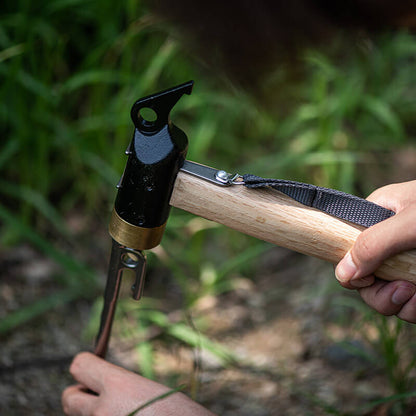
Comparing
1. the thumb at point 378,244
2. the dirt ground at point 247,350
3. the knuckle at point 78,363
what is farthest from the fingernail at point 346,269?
the knuckle at point 78,363

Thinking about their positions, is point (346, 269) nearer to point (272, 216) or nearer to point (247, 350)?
point (272, 216)

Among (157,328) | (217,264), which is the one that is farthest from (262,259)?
(157,328)

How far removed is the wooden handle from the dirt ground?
52 cm

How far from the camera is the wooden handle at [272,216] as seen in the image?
94 cm

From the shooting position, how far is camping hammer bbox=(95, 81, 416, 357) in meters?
0.94

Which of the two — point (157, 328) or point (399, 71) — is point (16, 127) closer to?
point (157, 328)

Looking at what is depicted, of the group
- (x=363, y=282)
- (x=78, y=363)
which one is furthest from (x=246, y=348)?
(x=363, y=282)

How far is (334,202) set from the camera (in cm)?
95

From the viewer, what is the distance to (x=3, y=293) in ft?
5.76

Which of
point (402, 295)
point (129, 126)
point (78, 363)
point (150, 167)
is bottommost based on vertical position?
point (78, 363)

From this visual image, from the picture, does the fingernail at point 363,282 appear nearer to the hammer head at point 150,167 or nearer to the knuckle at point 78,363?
the hammer head at point 150,167

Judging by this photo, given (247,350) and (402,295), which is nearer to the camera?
(402,295)

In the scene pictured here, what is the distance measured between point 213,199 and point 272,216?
122 mm

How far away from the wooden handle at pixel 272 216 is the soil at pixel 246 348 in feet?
1.74
